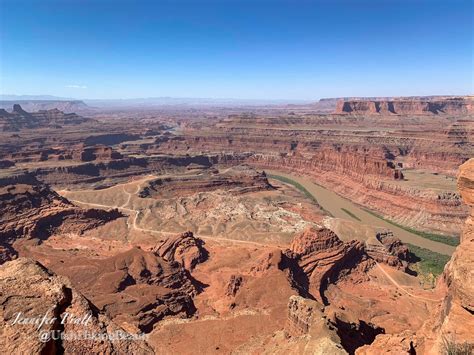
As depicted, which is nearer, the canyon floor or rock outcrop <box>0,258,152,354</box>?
rock outcrop <box>0,258,152,354</box>

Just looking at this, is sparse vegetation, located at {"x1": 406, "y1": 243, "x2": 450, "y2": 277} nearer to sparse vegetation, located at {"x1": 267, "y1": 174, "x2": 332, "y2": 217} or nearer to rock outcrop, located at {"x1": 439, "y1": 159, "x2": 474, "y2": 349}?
sparse vegetation, located at {"x1": 267, "y1": 174, "x2": 332, "y2": 217}

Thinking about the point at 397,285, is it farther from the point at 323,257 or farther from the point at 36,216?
the point at 36,216

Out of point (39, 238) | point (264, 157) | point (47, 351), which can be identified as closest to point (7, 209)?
point (39, 238)

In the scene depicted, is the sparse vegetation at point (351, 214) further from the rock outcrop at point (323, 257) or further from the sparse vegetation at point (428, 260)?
the rock outcrop at point (323, 257)

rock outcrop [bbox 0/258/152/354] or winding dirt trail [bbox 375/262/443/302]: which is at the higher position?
rock outcrop [bbox 0/258/152/354]

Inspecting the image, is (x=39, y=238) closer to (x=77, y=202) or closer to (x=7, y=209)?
(x=7, y=209)

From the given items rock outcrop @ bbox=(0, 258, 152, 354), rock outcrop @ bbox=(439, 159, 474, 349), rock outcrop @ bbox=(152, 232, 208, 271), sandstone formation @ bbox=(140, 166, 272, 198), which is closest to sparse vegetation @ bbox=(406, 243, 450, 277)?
rock outcrop @ bbox=(152, 232, 208, 271)

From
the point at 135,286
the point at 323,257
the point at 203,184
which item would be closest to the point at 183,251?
the point at 135,286
